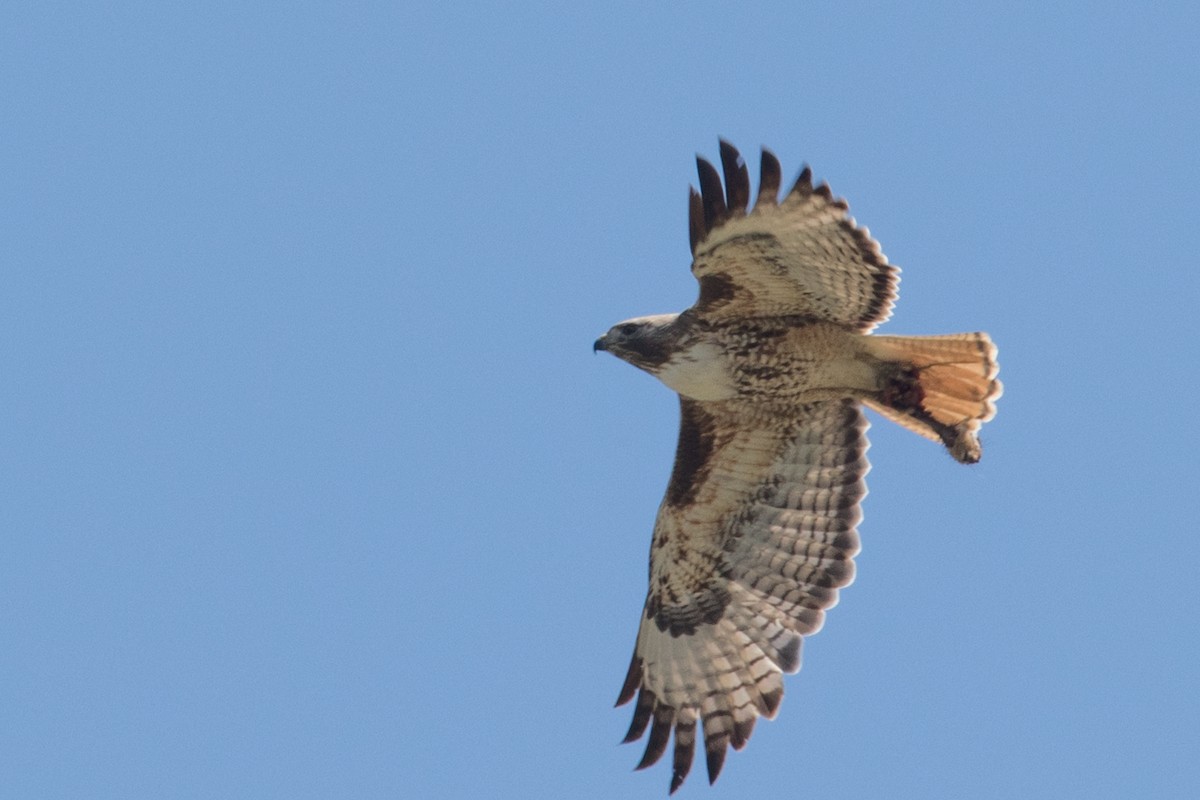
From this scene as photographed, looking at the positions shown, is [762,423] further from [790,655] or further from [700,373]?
[790,655]

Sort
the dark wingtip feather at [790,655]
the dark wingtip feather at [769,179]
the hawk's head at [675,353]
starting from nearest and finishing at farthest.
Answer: the dark wingtip feather at [769,179]
the hawk's head at [675,353]
the dark wingtip feather at [790,655]

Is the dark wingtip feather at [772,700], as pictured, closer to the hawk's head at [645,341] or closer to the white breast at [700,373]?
the white breast at [700,373]

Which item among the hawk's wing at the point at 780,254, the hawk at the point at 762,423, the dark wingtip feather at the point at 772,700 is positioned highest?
the hawk's wing at the point at 780,254

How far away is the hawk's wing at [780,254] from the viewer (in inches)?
376

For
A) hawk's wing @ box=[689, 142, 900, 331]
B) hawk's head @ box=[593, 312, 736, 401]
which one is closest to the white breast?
hawk's head @ box=[593, 312, 736, 401]

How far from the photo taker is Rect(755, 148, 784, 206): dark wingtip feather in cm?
952

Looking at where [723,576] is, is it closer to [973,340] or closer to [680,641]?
[680,641]

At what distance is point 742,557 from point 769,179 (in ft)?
8.84

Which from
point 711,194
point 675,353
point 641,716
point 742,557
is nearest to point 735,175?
point 711,194

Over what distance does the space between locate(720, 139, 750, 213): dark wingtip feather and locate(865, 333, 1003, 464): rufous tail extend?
3.99 ft

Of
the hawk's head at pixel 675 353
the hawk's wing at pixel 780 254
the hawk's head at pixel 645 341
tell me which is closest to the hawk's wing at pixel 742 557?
the hawk's head at pixel 675 353

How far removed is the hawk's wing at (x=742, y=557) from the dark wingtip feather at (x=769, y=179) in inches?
64.5

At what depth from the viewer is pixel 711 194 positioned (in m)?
9.61

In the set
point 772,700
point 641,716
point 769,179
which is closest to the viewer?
point 769,179
